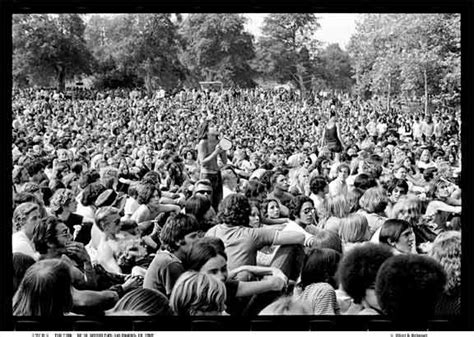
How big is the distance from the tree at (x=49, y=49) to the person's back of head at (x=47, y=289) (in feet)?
9.90

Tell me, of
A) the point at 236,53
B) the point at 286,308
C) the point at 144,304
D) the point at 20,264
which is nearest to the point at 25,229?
the point at 20,264

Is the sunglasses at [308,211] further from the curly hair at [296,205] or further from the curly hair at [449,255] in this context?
the curly hair at [449,255]

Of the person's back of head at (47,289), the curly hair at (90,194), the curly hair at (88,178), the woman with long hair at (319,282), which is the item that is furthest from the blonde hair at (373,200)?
the person's back of head at (47,289)

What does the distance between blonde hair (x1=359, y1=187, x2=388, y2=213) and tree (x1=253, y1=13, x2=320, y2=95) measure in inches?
70.2

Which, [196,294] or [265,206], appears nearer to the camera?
[196,294]

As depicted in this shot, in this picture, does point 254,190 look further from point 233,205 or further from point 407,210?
point 407,210

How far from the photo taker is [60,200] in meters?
7.74

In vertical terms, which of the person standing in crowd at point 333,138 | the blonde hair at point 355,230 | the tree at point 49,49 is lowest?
the blonde hair at point 355,230

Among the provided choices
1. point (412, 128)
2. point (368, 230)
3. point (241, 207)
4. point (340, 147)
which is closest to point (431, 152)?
point (412, 128)

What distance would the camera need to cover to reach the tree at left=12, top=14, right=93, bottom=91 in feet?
27.2

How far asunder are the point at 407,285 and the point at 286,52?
425 cm

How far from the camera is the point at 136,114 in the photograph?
9.09 m

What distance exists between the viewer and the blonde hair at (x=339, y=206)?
26.5 ft
